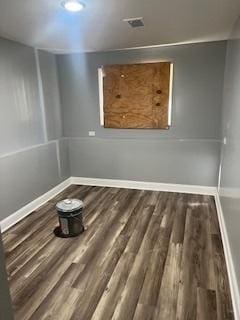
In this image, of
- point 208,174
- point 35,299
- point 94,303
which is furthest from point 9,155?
point 208,174

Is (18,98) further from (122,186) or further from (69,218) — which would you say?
(122,186)

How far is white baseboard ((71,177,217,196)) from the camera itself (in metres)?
4.00

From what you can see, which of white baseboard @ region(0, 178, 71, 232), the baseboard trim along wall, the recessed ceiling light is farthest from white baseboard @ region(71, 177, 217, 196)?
the recessed ceiling light

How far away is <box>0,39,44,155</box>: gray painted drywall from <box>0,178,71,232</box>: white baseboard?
0.88 metres

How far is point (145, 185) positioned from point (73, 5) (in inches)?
121

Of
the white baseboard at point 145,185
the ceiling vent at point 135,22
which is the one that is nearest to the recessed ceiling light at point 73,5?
the ceiling vent at point 135,22

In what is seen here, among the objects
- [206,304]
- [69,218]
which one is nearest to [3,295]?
[206,304]

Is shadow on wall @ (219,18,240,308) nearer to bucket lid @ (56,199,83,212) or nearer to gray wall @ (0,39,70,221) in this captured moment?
bucket lid @ (56,199,83,212)

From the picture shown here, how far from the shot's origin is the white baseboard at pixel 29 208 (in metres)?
3.07

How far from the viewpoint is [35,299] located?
1934 millimetres

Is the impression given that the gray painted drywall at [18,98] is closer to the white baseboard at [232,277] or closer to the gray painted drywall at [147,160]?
the gray painted drywall at [147,160]

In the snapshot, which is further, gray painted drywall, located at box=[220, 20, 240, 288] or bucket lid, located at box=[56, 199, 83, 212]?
bucket lid, located at box=[56, 199, 83, 212]

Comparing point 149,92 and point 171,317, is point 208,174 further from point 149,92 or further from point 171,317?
point 171,317

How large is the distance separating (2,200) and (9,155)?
59 cm
